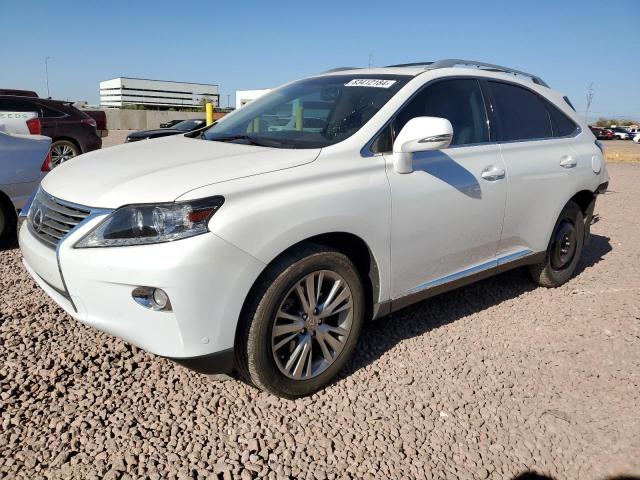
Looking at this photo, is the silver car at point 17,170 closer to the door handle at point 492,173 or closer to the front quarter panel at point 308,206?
the front quarter panel at point 308,206

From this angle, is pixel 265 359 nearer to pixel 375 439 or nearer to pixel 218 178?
pixel 375 439

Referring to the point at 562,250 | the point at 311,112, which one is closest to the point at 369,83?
the point at 311,112

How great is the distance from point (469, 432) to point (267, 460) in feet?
3.36

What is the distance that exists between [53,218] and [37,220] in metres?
0.27

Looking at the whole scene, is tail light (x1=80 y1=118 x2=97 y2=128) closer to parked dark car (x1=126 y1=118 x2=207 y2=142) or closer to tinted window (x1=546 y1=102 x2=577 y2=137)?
parked dark car (x1=126 y1=118 x2=207 y2=142)

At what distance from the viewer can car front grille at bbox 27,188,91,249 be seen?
2.55 m

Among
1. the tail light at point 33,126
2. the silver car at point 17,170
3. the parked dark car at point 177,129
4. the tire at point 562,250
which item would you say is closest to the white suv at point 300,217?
the tire at point 562,250

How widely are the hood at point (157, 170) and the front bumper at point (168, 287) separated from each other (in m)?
0.20

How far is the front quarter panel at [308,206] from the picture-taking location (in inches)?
92.8

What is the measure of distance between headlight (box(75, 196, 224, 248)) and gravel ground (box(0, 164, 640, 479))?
92 centimetres

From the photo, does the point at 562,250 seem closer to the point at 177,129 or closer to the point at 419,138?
the point at 419,138

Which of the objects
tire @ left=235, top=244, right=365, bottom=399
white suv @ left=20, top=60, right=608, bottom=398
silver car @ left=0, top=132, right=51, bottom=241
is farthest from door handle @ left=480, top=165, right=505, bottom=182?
silver car @ left=0, top=132, right=51, bottom=241

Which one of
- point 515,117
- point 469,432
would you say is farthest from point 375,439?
point 515,117

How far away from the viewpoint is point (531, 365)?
3303mm
